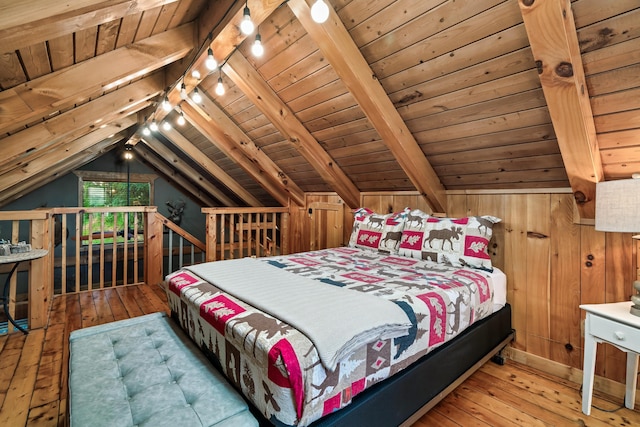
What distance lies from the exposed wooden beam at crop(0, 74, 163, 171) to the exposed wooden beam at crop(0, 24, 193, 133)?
1.76ft

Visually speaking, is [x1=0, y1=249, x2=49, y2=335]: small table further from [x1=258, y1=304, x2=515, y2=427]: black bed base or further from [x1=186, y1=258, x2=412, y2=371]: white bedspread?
[x1=258, y1=304, x2=515, y2=427]: black bed base

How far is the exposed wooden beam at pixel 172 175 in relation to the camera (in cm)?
613

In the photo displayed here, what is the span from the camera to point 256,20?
1843mm

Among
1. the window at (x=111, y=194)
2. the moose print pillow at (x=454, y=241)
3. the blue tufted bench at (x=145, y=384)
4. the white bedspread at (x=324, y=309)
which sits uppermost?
the window at (x=111, y=194)

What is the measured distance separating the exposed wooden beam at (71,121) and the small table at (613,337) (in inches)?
143

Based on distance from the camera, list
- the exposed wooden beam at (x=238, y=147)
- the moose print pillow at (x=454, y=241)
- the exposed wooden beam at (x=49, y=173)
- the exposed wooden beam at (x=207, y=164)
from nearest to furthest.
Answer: the moose print pillow at (x=454, y=241) < the exposed wooden beam at (x=238, y=147) < the exposed wooden beam at (x=49, y=173) < the exposed wooden beam at (x=207, y=164)

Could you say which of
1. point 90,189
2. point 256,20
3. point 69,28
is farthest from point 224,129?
point 90,189

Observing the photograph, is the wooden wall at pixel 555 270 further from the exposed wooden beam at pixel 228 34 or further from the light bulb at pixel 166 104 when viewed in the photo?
the light bulb at pixel 166 104

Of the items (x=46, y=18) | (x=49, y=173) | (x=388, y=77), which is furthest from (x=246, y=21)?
(x=49, y=173)

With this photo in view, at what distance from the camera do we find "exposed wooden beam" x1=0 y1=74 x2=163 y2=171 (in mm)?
2148

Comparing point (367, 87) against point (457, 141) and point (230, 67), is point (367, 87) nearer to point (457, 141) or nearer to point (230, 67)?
point (457, 141)

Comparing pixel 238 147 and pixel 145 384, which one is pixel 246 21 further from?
pixel 238 147

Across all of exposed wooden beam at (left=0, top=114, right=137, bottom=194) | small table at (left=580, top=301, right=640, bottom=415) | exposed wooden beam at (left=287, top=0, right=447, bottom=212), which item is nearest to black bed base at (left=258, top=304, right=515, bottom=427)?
small table at (left=580, top=301, right=640, bottom=415)

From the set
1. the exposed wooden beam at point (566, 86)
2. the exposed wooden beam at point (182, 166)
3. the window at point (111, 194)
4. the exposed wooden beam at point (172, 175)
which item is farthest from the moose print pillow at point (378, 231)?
the window at point (111, 194)
